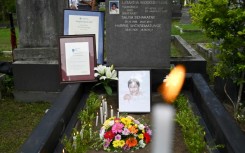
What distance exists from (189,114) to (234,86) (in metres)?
1.55

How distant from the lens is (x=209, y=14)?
411 cm

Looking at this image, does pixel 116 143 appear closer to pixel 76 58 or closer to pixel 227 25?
pixel 227 25

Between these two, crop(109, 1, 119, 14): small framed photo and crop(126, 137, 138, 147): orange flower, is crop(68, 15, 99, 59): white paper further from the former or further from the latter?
crop(126, 137, 138, 147): orange flower

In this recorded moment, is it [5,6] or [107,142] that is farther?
[5,6]

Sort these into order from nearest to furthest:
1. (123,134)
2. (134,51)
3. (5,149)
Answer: (123,134) < (5,149) < (134,51)

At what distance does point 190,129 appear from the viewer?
11.8 ft

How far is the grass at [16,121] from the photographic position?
4.69m

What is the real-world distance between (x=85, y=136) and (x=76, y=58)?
1985 millimetres

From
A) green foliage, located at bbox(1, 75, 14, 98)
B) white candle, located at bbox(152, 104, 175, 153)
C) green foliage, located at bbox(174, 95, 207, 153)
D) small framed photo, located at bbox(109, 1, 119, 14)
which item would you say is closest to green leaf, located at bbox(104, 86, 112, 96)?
white candle, located at bbox(152, 104, 175, 153)

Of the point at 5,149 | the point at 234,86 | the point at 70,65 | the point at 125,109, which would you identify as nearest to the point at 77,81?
the point at 70,65

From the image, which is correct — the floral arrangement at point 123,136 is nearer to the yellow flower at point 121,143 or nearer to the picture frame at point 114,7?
the yellow flower at point 121,143

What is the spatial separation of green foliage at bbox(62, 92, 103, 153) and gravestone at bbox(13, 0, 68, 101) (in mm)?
1751

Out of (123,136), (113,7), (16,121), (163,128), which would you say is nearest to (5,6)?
(16,121)

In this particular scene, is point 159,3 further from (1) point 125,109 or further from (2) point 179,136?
(2) point 179,136
